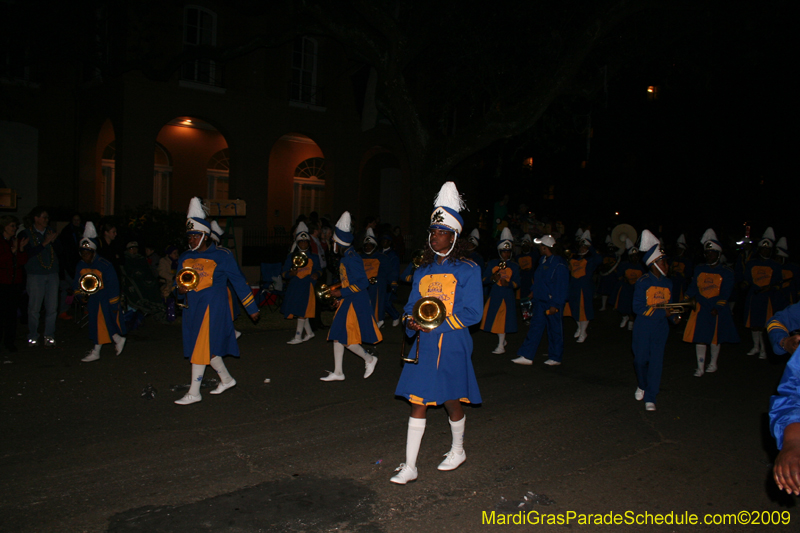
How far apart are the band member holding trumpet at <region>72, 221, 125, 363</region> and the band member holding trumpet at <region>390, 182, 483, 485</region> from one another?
205 inches

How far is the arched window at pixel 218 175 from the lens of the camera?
2317cm

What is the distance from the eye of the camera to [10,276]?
8.47m

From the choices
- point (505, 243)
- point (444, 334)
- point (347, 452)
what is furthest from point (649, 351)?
point (347, 452)

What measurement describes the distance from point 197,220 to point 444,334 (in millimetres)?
3317

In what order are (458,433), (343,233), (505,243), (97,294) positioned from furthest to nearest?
(505,243)
(343,233)
(97,294)
(458,433)

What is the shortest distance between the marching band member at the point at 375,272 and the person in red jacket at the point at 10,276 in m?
5.18

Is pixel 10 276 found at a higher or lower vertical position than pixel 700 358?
higher

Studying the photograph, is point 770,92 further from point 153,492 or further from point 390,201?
point 153,492

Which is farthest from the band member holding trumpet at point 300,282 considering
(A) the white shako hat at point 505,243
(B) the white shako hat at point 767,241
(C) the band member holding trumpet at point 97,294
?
(B) the white shako hat at point 767,241

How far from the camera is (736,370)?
9102 mm

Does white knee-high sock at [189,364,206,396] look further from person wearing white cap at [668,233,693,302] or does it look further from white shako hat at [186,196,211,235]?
person wearing white cap at [668,233,693,302]

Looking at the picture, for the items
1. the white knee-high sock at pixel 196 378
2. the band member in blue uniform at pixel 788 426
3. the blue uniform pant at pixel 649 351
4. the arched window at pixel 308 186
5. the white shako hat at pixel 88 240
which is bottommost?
the white knee-high sock at pixel 196 378

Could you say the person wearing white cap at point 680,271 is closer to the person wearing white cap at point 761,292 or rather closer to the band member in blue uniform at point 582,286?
the person wearing white cap at point 761,292

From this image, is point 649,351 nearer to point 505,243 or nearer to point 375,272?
point 505,243
